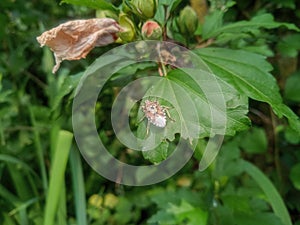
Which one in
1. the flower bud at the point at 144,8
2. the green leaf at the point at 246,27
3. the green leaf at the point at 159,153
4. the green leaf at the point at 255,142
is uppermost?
the flower bud at the point at 144,8

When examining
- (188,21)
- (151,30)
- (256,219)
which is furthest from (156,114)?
(256,219)

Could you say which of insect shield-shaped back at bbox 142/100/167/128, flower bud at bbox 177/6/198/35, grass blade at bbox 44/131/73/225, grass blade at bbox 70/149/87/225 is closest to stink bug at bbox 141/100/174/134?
insect shield-shaped back at bbox 142/100/167/128

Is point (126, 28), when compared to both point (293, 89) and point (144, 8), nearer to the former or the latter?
point (144, 8)

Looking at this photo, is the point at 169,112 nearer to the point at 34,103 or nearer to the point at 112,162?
the point at 112,162

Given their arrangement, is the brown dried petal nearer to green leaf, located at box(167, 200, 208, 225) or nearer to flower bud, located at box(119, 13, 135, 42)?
flower bud, located at box(119, 13, 135, 42)

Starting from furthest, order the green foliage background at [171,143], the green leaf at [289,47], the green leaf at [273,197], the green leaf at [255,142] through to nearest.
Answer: the green leaf at [255,142], the green leaf at [289,47], the green leaf at [273,197], the green foliage background at [171,143]

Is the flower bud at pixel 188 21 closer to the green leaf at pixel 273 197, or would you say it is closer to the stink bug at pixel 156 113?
the stink bug at pixel 156 113

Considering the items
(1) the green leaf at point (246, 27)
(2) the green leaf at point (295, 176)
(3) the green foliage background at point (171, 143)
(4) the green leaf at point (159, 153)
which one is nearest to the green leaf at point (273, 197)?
(3) the green foliage background at point (171, 143)
